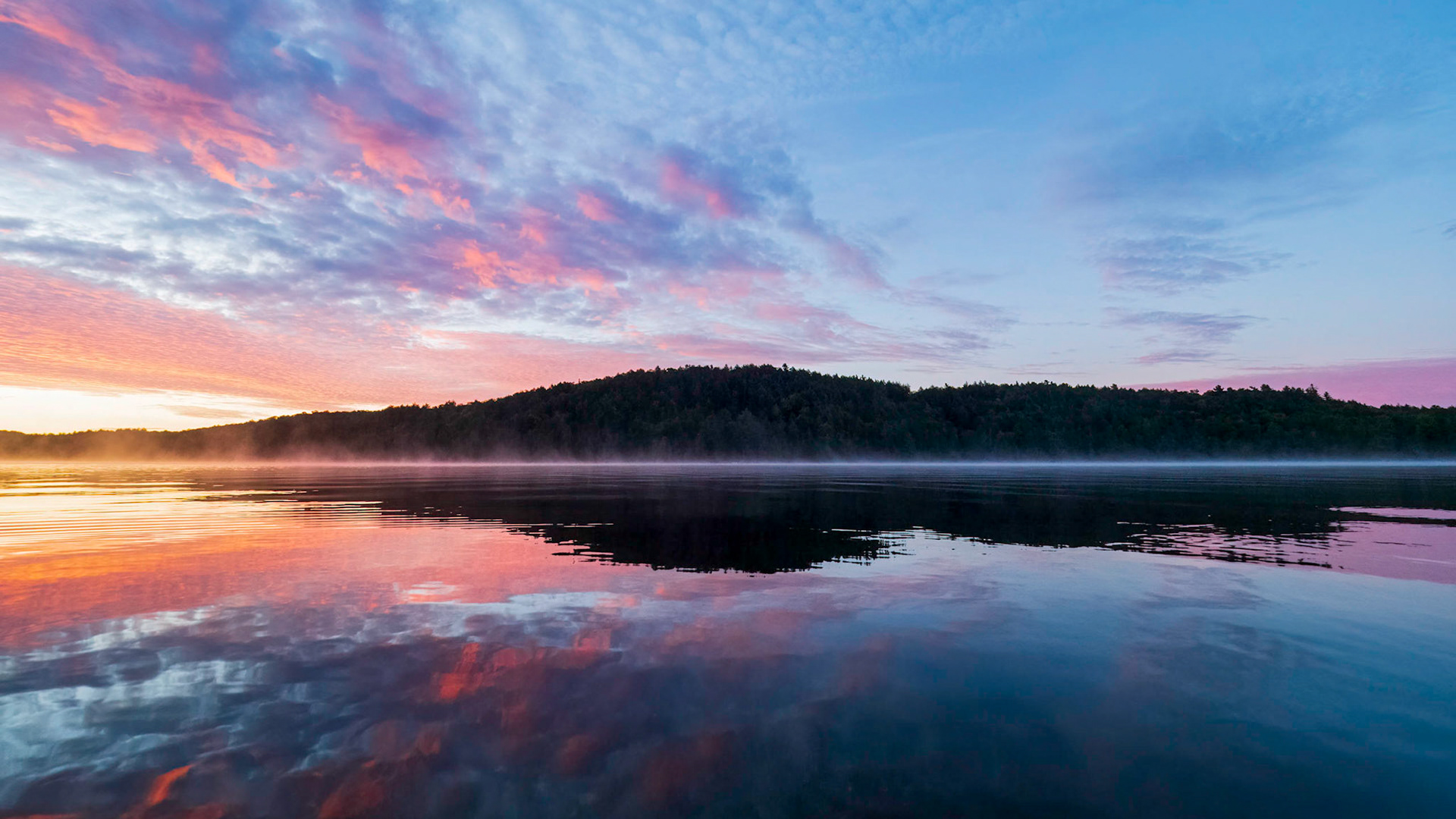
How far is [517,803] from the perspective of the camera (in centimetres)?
541

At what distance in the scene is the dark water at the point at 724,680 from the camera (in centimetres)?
564

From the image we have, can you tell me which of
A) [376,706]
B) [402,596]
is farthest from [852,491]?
[376,706]

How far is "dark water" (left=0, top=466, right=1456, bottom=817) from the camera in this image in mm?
5637

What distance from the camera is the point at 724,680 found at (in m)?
8.20

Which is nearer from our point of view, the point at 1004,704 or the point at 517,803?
the point at 517,803

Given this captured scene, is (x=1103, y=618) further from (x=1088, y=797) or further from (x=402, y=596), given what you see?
(x=402, y=596)

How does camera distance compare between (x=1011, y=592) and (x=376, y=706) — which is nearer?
(x=376, y=706)

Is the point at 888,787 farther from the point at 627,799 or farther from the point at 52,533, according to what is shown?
the point at 52,533

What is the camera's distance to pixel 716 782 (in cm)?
577

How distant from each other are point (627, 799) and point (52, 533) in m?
26.2

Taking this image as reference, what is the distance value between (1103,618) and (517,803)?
10.2 m

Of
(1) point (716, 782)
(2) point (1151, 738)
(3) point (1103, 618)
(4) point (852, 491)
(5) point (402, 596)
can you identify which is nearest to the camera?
(1) point (716, 782)

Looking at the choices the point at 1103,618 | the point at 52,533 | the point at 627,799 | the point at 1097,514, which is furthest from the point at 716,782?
the point at 1097,514

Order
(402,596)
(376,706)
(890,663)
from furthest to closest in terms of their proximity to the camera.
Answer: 1. (402,596)
2. (890,663)
3. (376,706)
